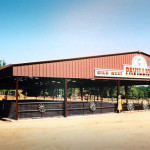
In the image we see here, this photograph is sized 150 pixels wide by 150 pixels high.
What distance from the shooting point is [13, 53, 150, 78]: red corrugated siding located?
17125 millimetres

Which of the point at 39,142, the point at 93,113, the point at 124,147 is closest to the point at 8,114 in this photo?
the point at 93,113

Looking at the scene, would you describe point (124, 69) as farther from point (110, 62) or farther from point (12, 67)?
point (12, 67)

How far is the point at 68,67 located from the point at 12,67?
17.2 ft

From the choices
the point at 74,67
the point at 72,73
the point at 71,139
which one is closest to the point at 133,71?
the point at 74,67

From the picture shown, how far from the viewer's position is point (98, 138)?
10414 millimetres

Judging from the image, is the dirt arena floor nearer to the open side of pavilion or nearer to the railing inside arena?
the railing inside arena

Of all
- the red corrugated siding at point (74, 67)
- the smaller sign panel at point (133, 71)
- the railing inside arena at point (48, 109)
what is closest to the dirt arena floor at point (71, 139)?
the railing inside arena at point (48, 109)

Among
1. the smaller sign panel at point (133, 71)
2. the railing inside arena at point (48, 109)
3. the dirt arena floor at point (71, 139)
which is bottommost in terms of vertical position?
the dirt arena floor at point (71, 139)

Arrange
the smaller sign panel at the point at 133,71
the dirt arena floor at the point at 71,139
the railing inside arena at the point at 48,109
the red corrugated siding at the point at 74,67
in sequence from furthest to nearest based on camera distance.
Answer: the smaller sign panel at the point at 133,71 < the red corrugated siding at the point at 74,67 < the railing inside arena at the point at 48,109 < the dirt arena floor at the point at 71,139

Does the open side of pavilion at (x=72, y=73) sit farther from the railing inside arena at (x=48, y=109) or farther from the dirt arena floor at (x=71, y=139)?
the dirt arena floor at (x=71, y=139)

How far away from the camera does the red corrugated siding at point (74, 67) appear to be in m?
17.1

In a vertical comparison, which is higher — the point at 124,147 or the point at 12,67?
the point at 12,67

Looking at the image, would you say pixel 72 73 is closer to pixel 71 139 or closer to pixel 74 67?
pixel 74 67

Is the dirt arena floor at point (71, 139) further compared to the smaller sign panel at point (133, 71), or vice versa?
the smaller sign panel at point (133, 71)
